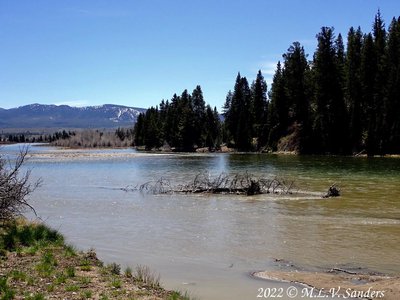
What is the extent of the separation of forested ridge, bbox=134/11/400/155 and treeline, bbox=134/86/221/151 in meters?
2.02

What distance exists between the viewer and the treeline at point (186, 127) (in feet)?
362

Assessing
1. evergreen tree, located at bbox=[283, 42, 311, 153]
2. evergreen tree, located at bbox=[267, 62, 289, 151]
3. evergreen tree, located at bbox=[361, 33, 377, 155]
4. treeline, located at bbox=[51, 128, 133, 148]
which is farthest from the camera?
treeline, located at bbox=[51, 128, 133, 148]

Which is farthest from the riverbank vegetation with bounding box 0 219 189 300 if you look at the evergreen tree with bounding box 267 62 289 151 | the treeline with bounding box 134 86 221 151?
the treeline with bounding box 134 86 221 151

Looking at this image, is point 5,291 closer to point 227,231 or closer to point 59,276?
point 59,276

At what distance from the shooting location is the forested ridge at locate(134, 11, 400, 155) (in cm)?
7306

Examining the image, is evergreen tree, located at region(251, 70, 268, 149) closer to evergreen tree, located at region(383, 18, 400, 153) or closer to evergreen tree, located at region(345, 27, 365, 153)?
evergreen tree, located at region(345, 27, 365, 153)

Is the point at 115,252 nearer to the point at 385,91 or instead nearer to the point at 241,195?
the point at 241,195

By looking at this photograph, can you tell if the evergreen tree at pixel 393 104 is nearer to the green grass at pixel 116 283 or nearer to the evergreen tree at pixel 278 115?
the evergreen tree at pixel 278 115

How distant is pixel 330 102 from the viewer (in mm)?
80875

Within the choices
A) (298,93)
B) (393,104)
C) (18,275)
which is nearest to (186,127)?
(298,93)

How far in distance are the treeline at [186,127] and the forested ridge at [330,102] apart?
79.7 inches

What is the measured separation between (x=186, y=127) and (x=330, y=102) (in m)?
39.0

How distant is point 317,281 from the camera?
34.9 feet

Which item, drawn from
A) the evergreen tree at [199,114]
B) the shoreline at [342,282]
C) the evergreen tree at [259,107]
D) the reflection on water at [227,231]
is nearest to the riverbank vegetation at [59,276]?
the reflection on water at [227,231]
